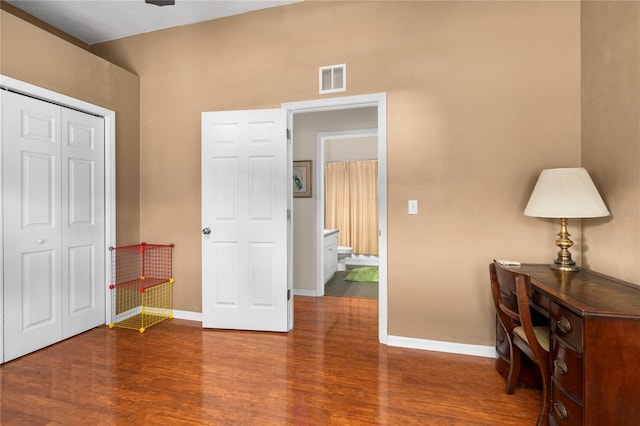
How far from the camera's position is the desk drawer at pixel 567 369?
134 centimetres

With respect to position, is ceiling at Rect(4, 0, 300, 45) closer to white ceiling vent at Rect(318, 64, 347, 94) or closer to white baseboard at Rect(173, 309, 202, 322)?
white ceiling vent at Rect(318, 64, 347, 94)

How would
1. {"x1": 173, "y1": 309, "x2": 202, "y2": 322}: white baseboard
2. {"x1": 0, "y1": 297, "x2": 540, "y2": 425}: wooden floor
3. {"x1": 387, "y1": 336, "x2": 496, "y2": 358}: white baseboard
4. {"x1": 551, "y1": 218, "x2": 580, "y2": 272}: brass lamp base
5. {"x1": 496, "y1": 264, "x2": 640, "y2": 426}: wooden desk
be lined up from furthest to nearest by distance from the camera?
{"x1": 173, "y1": 309, "x2": 202, "y2": 322}: white baseboard → {"x1": 387, "y1": 336, "x2": 496, "y2": 358}: white baseboard → {"x1": 551, "y1": 218, "x2": 580, "y2": 272}: brass lamp base → {"x1": 0, "y1": 297, "x2": 540, "y2": 425}: wooden floor → {"x1": 496, "y1": 264, "x2": 640, "y2": 426}: wooden desk

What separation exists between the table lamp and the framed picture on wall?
266cm

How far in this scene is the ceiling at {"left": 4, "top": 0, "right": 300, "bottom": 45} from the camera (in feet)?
9.64

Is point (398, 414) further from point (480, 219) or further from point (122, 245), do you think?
point (122, 245)

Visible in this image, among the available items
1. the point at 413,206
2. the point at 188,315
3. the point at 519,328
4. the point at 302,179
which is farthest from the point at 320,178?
the point at 519,328

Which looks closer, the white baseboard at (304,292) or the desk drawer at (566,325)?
the desk drawer at (566,325)

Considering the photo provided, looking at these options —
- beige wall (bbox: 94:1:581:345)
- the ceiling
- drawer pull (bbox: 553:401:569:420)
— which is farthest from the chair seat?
the ceiling

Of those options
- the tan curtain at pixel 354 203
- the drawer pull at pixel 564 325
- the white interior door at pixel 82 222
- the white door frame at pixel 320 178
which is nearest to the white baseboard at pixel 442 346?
the drawer pull at pixel 564 325

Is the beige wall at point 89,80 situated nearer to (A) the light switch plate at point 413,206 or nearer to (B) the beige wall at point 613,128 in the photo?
(A) the light switch plate at point 413,206

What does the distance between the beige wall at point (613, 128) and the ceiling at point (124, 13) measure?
240 centimetres

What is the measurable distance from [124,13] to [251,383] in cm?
356

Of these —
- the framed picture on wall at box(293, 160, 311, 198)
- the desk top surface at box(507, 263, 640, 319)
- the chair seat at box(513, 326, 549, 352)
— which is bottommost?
the chair seat at box(513, 326, 549, 352)

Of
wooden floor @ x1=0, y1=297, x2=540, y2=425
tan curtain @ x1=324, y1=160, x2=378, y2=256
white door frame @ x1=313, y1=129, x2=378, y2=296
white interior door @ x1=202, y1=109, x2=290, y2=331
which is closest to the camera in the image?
wooden floor @ x1=0, y1=297, x2=540, y2=425
